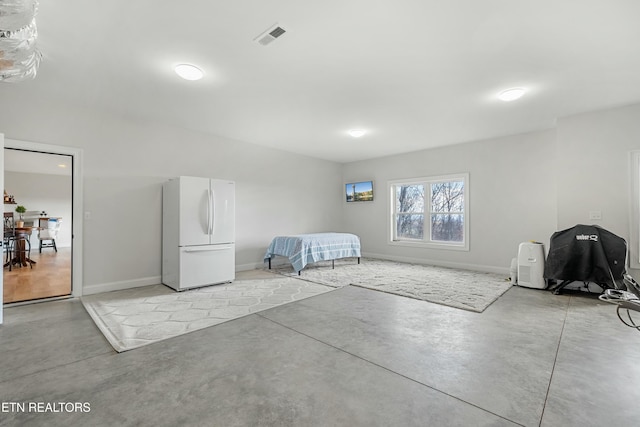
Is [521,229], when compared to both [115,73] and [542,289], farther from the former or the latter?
[115,73]

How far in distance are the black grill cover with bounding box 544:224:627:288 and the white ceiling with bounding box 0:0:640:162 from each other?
5.81 ft

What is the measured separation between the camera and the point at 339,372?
1.97 meters

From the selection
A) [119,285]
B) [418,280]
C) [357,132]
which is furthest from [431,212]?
[119,285]

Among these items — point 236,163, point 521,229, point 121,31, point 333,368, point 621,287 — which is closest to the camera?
point 333,368

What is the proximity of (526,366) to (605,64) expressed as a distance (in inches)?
120

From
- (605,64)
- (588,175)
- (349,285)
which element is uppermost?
(605,64)

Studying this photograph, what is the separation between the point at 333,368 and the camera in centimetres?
202

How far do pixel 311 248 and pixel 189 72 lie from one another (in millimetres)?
3378

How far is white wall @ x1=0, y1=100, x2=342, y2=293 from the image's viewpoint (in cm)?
380

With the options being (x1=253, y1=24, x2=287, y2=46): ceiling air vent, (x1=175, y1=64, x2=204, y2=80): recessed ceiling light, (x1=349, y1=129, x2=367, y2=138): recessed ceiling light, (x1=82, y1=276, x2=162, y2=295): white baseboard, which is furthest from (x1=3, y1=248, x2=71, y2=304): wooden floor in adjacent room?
(x1=349, y1=129, x2=367, y2=138): recessed ceiling light

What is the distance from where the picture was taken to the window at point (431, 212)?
5.95 metres

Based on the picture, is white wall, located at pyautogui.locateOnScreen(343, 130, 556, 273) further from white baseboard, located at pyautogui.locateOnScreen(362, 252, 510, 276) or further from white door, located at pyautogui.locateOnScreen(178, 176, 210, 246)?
white door, located at pyautogui.locateOnScreen(178, 176, 210, 246)

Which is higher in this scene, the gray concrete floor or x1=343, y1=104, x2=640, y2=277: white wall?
x1=343, y1=104, x2=640, y2=277: white wall

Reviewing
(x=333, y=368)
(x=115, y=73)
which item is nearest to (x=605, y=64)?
(x=333, y=368)
